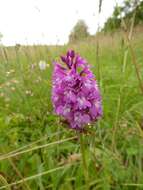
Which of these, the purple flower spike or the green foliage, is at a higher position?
the green foliage

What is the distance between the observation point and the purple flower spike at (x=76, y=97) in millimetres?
1327

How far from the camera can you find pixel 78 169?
1.79 m

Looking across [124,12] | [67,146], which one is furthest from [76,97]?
[124,12]

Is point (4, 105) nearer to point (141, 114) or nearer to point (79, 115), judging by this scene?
point (141, 114)

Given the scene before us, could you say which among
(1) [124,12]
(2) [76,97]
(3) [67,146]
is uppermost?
(1) [124,12]

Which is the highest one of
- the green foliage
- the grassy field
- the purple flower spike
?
the green foliage

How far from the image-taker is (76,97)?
1329mm

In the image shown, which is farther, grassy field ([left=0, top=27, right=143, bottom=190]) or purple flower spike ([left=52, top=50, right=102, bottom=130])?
grassy field ([left=0, top=27, right=143, bottom=190])

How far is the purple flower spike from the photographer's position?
1.33m

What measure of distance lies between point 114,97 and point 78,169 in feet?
3.57

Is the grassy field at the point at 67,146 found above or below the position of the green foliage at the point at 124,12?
below

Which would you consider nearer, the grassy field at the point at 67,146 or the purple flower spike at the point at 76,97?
the purple flower spike at the point at 76,97

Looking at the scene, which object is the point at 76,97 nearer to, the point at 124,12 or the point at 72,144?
the point at 72,144

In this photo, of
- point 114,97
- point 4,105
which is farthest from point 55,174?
point 4,105
